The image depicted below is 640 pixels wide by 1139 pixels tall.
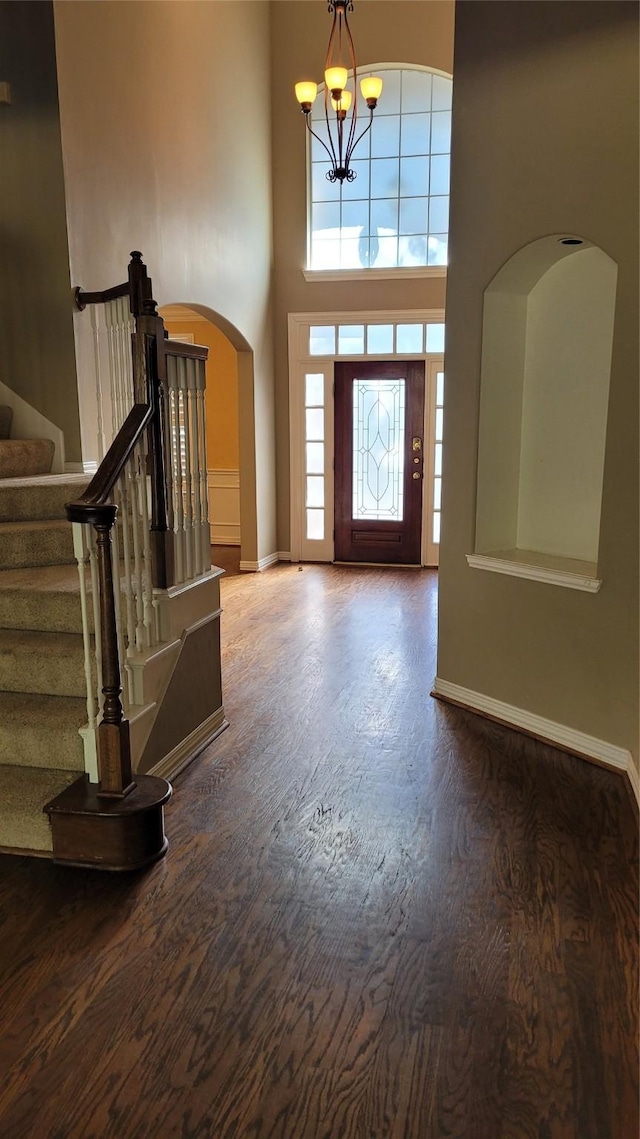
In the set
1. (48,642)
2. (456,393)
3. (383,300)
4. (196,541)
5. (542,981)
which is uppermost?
(383,300)

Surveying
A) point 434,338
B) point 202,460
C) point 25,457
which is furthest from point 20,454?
point 434,338

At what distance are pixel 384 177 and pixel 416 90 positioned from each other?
78 centimetres

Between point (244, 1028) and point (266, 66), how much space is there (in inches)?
309

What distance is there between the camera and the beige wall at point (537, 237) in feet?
10.1

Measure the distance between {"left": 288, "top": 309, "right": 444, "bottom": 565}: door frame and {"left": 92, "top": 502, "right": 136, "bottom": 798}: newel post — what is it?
5.41 m

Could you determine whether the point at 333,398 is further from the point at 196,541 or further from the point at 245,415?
the point at 196,541

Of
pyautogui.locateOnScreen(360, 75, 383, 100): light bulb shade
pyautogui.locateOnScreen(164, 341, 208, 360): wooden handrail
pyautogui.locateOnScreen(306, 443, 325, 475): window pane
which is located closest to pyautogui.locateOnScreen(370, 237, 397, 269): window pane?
pyautogui.locateOnScreen(306, 443, 325, 475): window pane

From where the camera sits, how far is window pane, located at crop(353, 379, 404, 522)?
24.9ft

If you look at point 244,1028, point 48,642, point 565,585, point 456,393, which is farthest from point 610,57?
point 244,1028

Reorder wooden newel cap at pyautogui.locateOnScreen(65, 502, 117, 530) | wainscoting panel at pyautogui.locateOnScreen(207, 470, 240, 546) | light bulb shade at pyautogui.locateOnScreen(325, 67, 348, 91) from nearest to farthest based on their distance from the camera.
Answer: wooden newel cap at pyautogui.locateOnScreen(65, 502, 117, 530) → light bulb shade at pyautogui.locateOnScreen(325, 67, 348, 91) → wainscoting panel at pyautogui.locateOnScreen(207, 470, 240, 546)

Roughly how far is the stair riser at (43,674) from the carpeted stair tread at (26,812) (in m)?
0.35

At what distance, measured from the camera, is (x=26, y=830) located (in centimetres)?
259

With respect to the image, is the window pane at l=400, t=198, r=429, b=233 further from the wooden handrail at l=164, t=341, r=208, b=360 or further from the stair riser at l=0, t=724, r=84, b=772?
the stair riser at l=0, t=724, r=84, b=772

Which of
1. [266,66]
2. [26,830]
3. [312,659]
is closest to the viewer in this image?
[26,830]
